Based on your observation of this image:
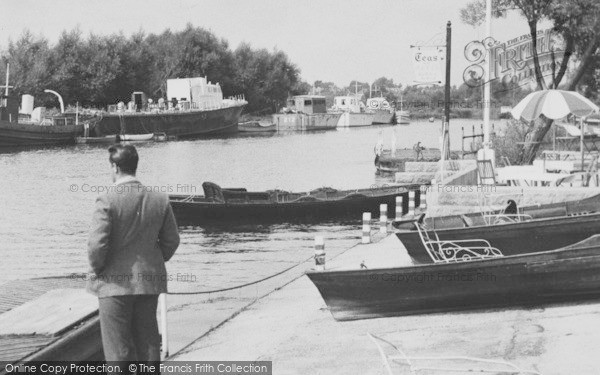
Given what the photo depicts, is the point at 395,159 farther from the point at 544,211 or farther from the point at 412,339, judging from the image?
the point at 412,339

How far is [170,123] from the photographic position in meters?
94.4

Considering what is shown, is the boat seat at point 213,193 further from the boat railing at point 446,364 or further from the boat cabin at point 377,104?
the boat cabin at point 377,104

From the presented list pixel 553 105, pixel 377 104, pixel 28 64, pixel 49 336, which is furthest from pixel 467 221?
pixel 377 104

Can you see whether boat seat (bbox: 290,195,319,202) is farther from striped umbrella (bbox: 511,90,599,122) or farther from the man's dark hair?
the man's dark hair

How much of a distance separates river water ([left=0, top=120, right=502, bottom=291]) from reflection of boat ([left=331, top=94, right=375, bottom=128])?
57.9 m

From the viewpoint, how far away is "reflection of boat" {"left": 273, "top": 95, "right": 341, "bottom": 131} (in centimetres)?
13150

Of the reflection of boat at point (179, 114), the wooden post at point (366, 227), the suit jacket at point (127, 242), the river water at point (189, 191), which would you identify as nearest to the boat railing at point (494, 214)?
the wooden post at point (366, 227)

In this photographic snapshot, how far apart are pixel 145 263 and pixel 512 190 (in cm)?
1085

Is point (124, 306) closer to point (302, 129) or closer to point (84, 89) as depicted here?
point (84, 89)

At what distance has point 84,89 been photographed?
106m

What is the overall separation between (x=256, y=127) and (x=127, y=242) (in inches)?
4781

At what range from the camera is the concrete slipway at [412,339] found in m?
8.84

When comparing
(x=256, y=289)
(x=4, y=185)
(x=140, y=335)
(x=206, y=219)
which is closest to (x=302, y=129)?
(x=4, y=185)

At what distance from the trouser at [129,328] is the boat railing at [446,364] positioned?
7.99 feet
